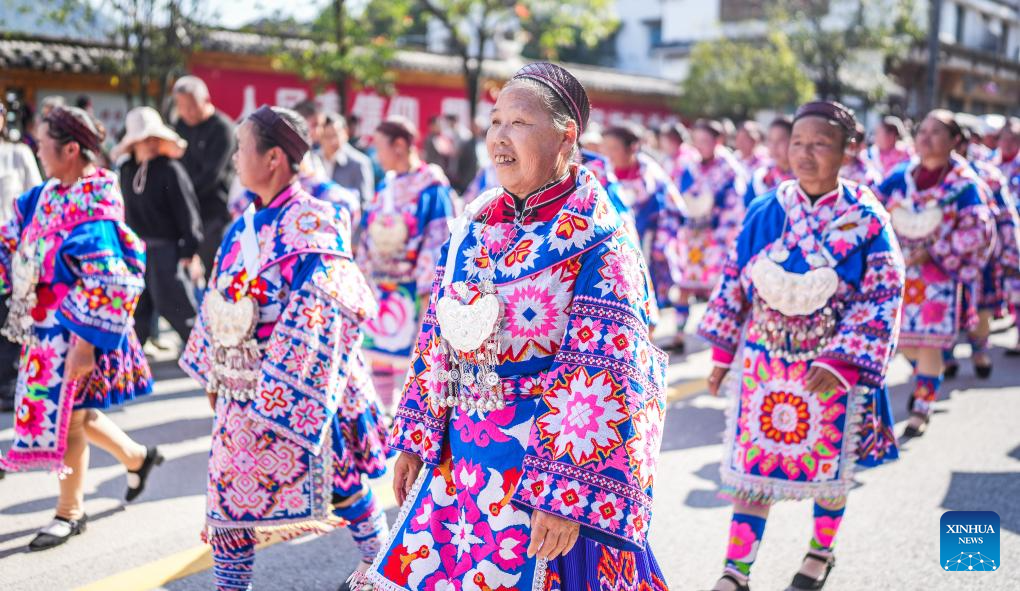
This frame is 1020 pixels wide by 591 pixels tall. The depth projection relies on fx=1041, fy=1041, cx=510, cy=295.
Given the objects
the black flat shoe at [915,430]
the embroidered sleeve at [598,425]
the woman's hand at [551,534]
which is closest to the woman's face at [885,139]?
the black flat shoe at [915,430]

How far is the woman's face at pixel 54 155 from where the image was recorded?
432 cm

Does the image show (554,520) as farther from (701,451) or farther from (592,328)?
(701,451)

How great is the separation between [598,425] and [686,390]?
17.4 feet

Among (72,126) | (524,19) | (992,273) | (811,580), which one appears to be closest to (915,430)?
(992,273)

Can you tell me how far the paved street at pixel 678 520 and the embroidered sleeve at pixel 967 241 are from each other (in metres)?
1.04

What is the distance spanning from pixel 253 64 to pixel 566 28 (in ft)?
15.7

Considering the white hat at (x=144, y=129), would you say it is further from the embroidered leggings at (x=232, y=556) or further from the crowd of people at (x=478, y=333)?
the embroidered leggings at (x=232, y=556)

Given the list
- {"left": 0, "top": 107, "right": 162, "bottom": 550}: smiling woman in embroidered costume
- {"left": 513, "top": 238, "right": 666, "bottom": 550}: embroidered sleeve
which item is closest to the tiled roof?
{"left": 0, "top": 107, "right": 162, "bottom": 550}: smiling woman in embroidered costume

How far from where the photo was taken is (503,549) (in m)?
2.51

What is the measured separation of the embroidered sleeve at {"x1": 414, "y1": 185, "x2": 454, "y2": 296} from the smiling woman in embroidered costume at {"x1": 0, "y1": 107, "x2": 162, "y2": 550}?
1925mm

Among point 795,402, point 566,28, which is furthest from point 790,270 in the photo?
point 566,28

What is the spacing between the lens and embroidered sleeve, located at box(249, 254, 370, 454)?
340 cm

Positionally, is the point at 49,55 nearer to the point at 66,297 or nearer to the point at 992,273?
the point at 66,297

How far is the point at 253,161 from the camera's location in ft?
12.0
